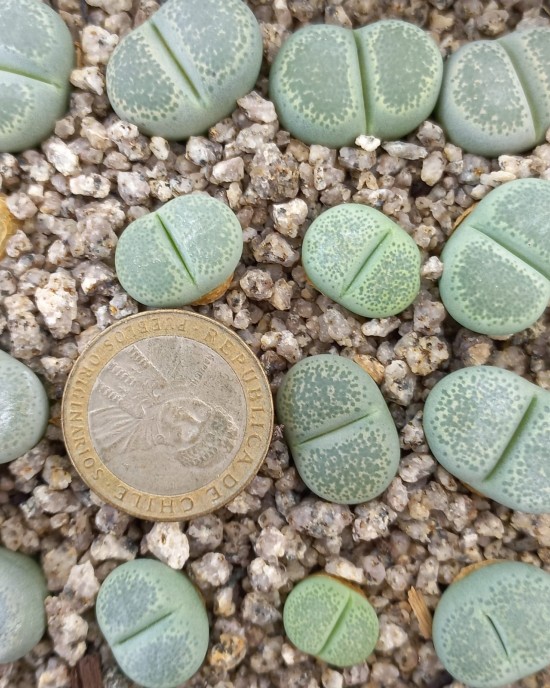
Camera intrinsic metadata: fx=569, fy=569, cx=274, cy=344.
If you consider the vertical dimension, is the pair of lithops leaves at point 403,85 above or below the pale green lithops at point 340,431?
above

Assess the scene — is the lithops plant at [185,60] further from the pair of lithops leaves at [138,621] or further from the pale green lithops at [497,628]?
the pale green lithops at [497,628]

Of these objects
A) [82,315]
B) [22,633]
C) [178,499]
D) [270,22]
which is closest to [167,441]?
[178,499]

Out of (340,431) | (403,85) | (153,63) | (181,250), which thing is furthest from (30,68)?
Result: (340,431)

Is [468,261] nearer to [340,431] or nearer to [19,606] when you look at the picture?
[340,431]

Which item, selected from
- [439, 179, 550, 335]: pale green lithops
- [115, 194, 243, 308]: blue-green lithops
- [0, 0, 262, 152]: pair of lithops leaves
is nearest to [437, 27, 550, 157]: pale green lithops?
[439, 179, 550, 335]: pale green lithops

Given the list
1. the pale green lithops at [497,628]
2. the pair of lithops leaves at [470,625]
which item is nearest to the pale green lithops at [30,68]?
the pair of lithops leaves at [470,625]

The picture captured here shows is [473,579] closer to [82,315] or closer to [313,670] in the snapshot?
[313,670]

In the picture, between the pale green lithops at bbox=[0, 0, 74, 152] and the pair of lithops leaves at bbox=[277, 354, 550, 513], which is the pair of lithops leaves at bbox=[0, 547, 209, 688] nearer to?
the pair of lithops leaves at bbox=[277, 354, 550, 513]
